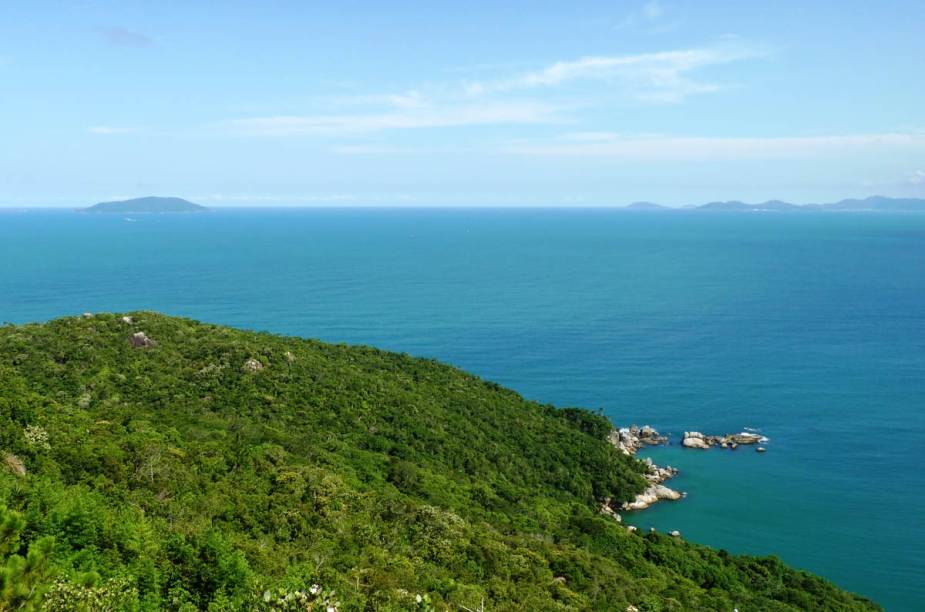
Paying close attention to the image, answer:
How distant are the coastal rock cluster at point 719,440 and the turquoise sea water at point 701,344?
1588 millimetres

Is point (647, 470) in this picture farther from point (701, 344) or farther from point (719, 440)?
point (701, 344)

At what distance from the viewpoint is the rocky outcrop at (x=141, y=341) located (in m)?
57.5

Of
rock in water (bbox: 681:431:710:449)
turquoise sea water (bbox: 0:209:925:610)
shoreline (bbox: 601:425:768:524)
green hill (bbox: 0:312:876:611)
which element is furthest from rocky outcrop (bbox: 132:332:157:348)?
rock in water (bbox: 681:431:710:449)

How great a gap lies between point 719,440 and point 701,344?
3598 cm

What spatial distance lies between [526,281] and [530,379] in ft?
260

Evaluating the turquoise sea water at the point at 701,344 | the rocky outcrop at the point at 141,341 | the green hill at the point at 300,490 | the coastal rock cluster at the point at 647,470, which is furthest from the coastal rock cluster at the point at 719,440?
the rocky outcrop at the point at 141,341

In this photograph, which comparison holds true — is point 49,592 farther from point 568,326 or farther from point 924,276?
point 924,276

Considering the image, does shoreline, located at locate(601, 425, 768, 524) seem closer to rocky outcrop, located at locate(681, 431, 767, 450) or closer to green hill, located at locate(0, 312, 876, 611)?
rocky outcrop, located at locate(681, 431, 767, 450)

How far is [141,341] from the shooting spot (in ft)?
190

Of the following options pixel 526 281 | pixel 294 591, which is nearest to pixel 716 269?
pixel 526 281

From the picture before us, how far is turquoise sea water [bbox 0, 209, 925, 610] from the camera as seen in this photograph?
5669 cm

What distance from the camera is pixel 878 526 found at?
54.5 meters

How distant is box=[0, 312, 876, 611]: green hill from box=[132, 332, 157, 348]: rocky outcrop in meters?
0.17

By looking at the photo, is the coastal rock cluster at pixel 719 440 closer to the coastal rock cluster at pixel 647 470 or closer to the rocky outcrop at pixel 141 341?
the coastal rock cluster at pixel 647 470
